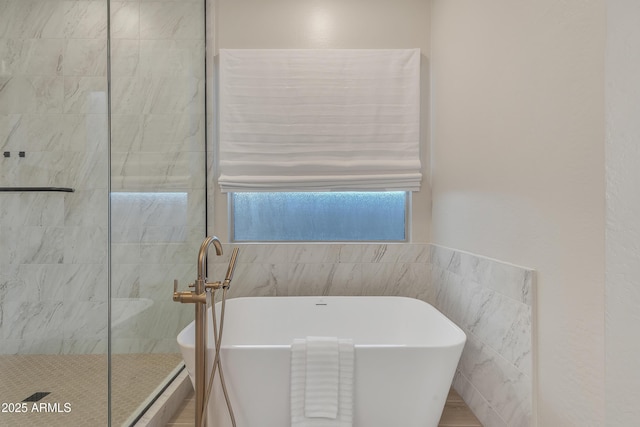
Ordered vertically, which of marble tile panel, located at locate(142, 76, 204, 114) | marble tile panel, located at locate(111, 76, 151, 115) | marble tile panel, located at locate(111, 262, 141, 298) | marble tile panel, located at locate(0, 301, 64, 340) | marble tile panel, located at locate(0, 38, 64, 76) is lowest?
marble tile panel, located at locate(0, 301, 64, 340)

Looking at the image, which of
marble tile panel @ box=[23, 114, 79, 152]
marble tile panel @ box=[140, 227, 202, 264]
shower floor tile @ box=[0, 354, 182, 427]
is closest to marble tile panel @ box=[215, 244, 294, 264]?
marble tile panel @ box=[140, 227, 202, 264]

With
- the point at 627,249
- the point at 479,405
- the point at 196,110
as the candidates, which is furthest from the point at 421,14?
the point at 479,405

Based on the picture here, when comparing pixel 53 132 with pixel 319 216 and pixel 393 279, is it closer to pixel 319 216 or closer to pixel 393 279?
pixel 319 216

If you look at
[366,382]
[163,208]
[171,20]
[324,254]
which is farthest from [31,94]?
[366,382]

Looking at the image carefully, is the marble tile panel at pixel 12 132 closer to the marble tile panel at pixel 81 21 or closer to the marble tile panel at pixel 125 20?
the marble tile panel at pixel 81 21

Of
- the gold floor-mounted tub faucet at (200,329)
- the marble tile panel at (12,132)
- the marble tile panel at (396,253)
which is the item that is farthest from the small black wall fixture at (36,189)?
the marble tile panel at (396,253)

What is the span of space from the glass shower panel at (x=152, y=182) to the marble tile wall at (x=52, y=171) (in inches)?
11.2

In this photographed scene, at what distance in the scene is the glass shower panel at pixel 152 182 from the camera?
59.7 inches

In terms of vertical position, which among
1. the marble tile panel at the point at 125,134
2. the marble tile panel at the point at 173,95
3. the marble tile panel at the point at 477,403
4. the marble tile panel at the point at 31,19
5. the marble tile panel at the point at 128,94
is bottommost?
the marble tile panel at the point at 477,403

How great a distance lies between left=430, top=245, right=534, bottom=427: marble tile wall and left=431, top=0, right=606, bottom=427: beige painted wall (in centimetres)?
6

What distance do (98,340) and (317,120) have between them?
1.76m

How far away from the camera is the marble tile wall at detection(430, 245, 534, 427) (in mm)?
1278

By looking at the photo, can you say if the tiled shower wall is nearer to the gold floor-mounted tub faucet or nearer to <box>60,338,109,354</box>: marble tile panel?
<box>60,338,109,354</box>: marble tile panel

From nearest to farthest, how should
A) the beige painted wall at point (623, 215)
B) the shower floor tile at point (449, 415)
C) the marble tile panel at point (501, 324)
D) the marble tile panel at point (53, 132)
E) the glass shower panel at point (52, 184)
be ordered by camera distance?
the beige painted wall at point (623, 215), the marble tile panel at point (501, 324), the shower floor tile at point (449, 415), the glass shower panel at point (52, 184), the marble tile panel at point (53, 132)
